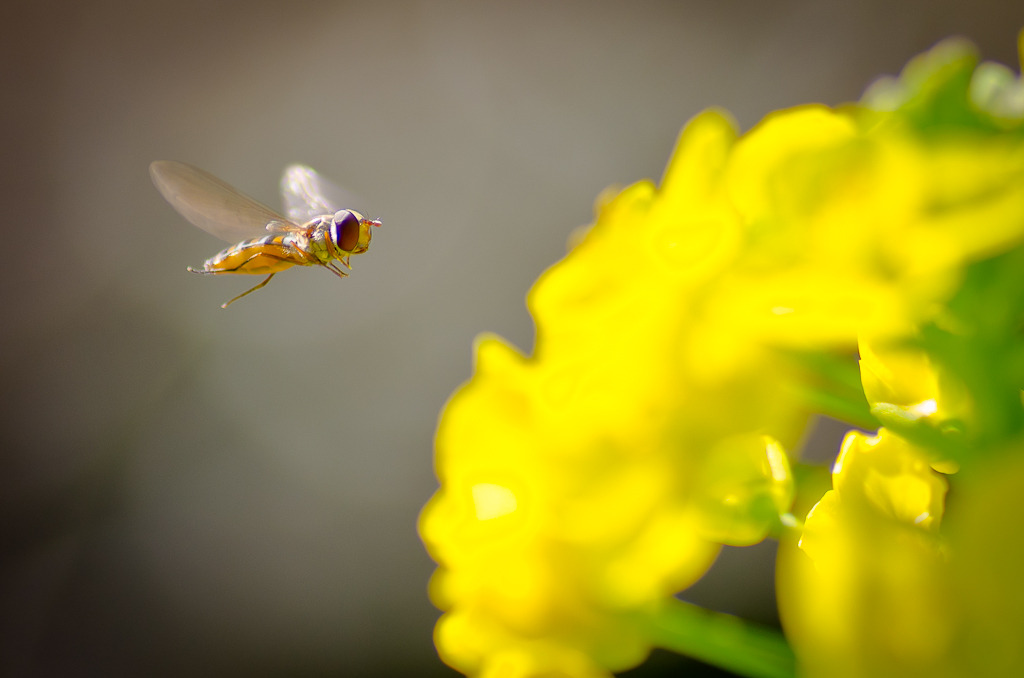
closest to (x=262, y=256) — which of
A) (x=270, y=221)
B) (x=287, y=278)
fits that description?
(x=270, y=221)

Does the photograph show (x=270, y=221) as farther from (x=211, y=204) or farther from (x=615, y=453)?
(x=615, y=453)

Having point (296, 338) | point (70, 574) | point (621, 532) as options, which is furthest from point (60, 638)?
point (621, 532)

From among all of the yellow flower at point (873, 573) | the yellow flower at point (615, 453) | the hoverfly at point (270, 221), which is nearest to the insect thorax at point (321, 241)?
the hoverfly at point (270, 221)

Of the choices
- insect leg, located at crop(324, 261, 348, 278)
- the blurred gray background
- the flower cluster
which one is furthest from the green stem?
the blurred gray background

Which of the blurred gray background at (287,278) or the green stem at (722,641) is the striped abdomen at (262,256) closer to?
the green stem at (722,641)

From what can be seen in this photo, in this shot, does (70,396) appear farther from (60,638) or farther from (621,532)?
(621,532)
